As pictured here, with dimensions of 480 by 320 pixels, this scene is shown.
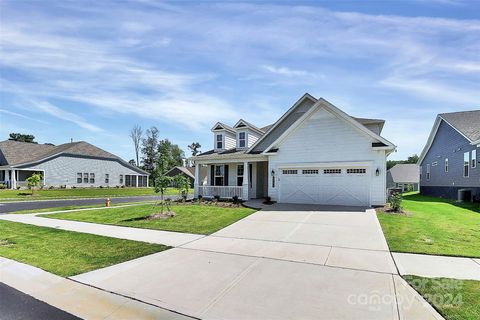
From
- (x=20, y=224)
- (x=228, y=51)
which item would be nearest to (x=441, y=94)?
(x=228, y=51)

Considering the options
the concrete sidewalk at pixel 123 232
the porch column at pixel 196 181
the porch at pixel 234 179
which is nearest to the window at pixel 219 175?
the porch at pixel 234 179

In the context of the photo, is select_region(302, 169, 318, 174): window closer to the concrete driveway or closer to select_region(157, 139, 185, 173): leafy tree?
the concrete driveway

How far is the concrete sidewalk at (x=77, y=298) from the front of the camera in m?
4.12

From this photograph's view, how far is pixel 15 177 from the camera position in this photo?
34594 millimetres

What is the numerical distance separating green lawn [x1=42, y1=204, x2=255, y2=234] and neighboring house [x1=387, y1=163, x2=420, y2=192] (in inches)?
1720

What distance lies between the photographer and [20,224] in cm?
1197

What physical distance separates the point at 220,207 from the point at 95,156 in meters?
33.4

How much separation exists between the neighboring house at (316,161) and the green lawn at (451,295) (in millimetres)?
10886

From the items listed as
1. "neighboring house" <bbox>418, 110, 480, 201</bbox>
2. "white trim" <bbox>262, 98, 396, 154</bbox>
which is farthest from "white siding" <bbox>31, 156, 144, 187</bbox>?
"neighboring house" <bbox>418, 110, 480, 201</bbox>

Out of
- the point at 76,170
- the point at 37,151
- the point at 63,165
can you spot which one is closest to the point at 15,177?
the point at 63,165

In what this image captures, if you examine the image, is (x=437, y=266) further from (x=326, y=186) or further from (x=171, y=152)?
(x=171, y=152)

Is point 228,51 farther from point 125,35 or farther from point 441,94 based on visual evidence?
point 441,94

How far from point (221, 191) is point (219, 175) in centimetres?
200

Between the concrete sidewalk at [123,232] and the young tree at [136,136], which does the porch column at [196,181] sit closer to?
the concrete sidewalk at [123,232]
